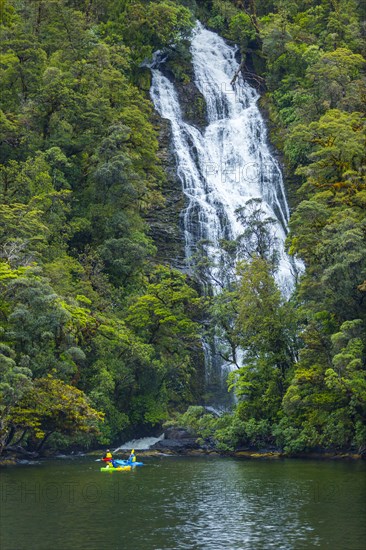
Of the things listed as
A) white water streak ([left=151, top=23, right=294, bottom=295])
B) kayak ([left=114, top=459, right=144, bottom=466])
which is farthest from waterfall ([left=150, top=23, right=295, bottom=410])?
kayak ([left=114, top=459, right=144, bottom=466])

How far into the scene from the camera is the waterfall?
59.8 meters

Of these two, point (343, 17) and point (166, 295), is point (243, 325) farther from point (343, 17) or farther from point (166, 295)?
point (343, 17)

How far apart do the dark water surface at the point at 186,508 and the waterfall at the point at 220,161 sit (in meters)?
20.5

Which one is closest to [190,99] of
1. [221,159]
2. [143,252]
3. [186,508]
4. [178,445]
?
[221,159]

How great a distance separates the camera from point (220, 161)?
6638 cm

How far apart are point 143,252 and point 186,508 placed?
99.2 ft

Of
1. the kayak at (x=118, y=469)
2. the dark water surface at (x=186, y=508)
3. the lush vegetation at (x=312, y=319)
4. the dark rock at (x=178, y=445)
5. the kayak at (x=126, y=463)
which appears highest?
the lush vegetation at (x=312, y=319)

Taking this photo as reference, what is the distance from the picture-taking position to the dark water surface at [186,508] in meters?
21.7

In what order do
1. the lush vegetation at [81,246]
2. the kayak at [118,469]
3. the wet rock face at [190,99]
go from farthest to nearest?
the wet rock face at [190,99] < the lush vegetation at [81,246] < the kayak at [118,469]

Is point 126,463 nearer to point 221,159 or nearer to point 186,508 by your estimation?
point 186,508

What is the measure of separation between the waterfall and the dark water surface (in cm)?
2050

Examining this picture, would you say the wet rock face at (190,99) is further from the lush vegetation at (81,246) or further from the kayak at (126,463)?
the kayak at (126,463)

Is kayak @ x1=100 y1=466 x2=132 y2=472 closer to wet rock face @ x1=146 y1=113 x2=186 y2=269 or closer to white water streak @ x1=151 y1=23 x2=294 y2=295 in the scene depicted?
white water streak @ x1=151 y1=23 x2=294 y2=295

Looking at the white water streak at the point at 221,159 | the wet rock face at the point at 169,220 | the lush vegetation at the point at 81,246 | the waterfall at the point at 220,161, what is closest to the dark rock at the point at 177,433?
the lush vegetation at the point at 81,246
